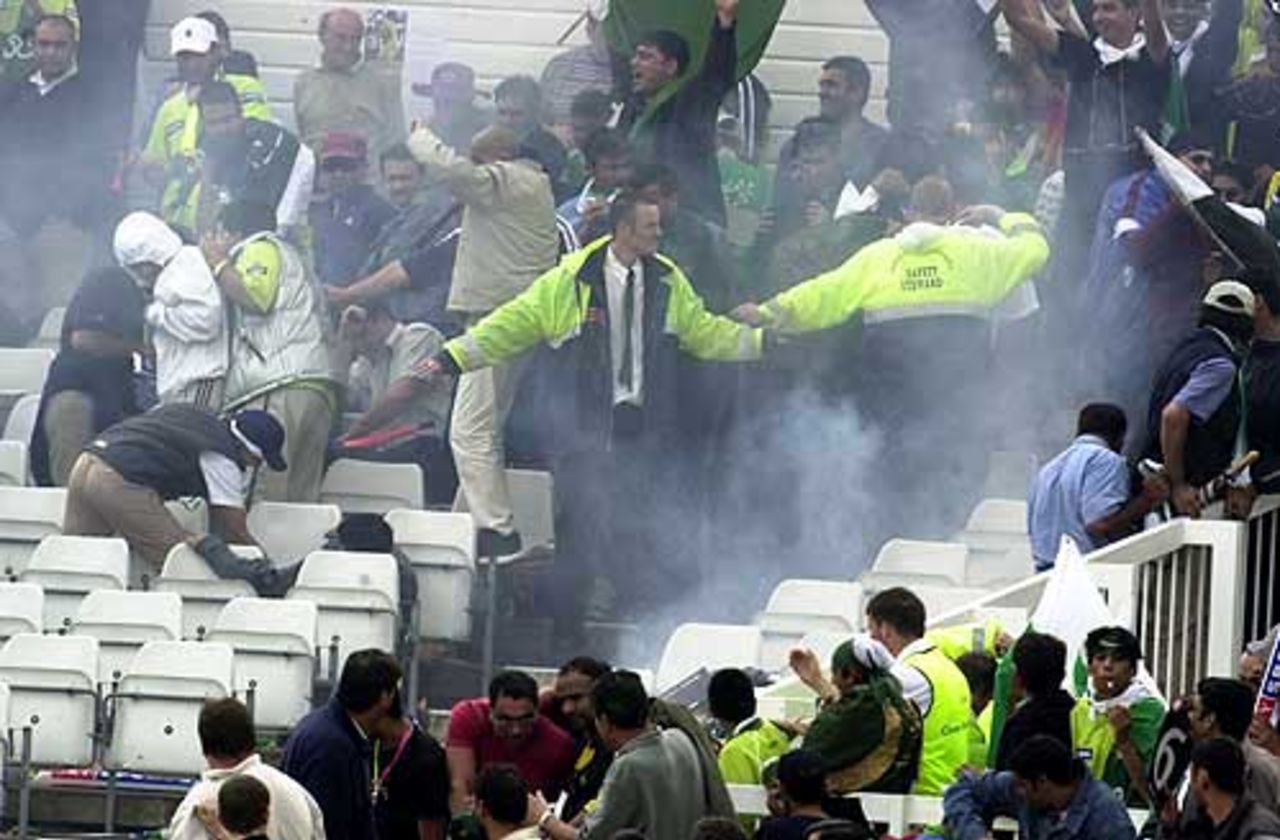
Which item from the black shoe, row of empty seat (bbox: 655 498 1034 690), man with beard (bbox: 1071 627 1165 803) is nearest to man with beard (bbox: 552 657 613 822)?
man with beard (bbox: 1071 627 1165 803)

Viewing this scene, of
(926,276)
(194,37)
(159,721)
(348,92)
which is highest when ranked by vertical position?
(194,37)

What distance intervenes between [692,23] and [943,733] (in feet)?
29.6

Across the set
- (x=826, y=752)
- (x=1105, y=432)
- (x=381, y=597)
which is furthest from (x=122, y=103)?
(x=826, y=752)

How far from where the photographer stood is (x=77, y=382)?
28.0m

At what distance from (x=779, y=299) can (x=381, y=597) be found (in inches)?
97.8

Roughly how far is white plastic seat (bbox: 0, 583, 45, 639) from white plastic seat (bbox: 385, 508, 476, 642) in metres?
1.60

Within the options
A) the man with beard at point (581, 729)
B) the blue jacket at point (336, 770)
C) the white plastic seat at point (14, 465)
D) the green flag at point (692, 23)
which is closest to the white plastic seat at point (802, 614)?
the green flag at point (692, 23)

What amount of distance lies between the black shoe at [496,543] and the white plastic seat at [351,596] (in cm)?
79

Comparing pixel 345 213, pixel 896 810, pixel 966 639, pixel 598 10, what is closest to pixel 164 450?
pixel 345 213

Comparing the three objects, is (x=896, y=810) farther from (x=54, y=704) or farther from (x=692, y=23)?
(x=692, y=23)

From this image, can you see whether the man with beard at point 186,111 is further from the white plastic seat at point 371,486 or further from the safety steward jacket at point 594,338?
the safety steward jacket at point 594,338

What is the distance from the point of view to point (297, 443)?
2803 centimetres

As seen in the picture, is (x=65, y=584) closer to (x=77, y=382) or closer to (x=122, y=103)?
(x=77, y=382)

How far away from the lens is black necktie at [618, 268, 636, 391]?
89.5ft
